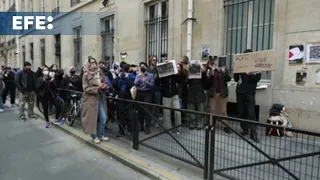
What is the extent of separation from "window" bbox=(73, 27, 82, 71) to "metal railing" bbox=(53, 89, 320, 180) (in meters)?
10.1

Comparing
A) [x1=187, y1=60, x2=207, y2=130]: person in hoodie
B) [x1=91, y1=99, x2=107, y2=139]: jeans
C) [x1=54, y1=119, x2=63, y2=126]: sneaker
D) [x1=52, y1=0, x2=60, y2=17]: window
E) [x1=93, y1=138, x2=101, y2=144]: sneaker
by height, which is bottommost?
[x1=54, y1=119, x2=63, y2=126]: sneaker

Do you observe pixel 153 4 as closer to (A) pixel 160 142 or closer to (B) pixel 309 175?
(A) pixel 160 142

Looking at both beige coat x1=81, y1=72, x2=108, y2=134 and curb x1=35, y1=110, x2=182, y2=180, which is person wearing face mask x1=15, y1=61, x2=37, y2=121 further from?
beige coat x1=81, y1=72, x2=108, y2=134

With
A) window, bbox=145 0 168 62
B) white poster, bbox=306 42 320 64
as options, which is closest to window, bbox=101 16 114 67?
window, bbox=145 0 168 62

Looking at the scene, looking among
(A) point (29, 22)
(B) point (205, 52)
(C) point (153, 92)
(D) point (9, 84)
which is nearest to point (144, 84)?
(C) point (153, 92)

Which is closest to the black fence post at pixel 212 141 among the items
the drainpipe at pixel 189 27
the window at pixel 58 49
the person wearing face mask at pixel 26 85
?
the drainpipe at pixel 189 27

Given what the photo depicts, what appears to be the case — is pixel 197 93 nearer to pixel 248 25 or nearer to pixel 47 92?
pixel 248 25

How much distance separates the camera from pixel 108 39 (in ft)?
39.6

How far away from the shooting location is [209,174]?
3713 mm

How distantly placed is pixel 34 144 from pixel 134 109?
98.4 inches

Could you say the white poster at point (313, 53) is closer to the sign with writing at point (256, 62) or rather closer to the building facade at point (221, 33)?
the building facade at point (221, 33)

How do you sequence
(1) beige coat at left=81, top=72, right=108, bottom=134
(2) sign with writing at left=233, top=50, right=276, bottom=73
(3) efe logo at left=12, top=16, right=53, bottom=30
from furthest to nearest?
1. (3) efe logo at left=12, top=16, right=53, bottom=30
2. (1) beige coat at left=81, top=72, right=108, bottom=134
3. (2) sign with writing at left=233, top=50, right=276, bottom=73

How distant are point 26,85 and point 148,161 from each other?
19.4 feet

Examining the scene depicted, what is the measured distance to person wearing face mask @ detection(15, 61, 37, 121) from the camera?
8.58 metres
